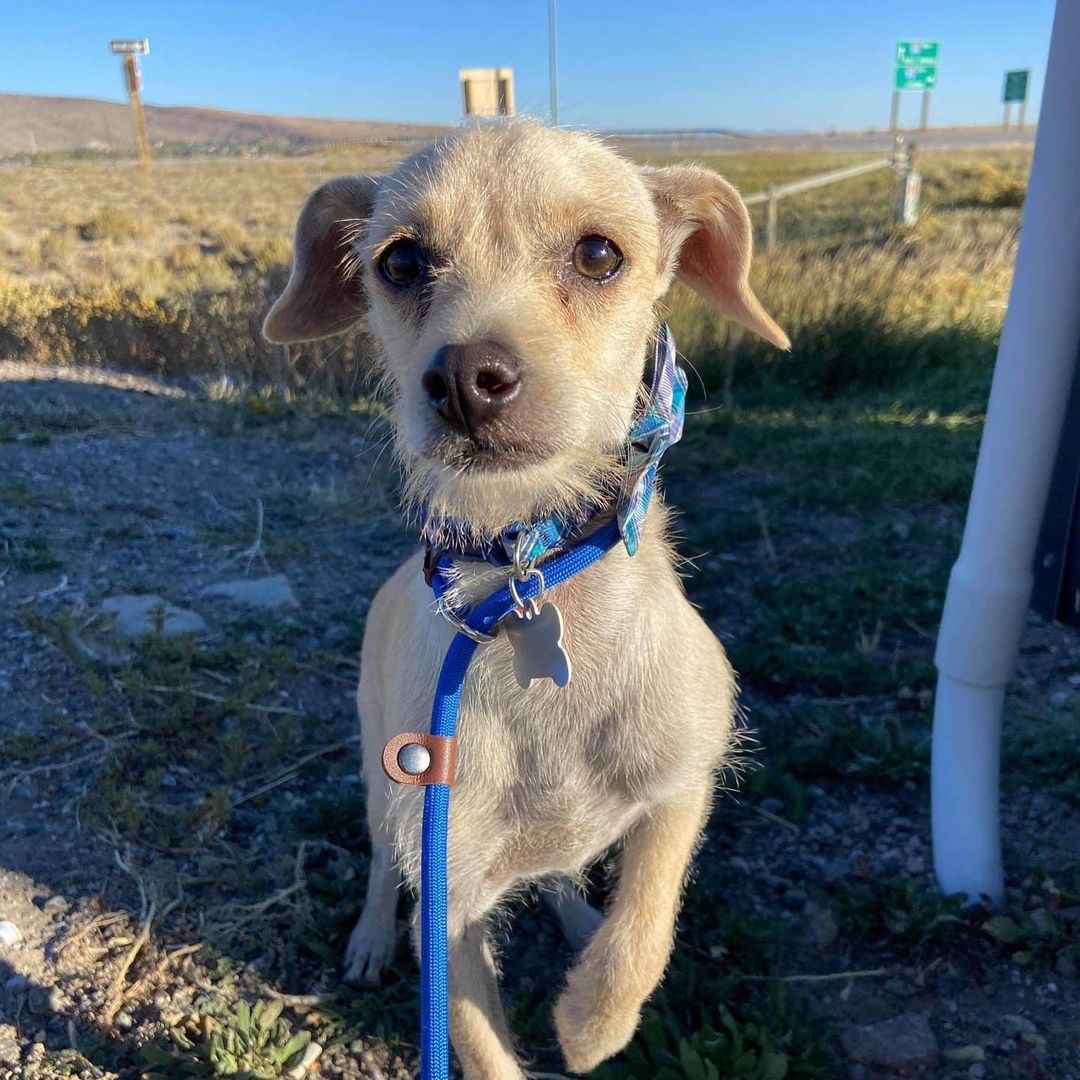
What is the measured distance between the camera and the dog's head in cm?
160

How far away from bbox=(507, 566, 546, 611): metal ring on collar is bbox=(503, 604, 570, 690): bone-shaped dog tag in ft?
0.07

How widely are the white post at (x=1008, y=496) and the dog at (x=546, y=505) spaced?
0.67 meters

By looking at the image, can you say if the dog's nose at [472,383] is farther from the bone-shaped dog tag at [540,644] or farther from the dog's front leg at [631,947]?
the dog's front leg at [631,947]

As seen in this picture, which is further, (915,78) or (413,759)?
(915,78)

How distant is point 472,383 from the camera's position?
1527 mm

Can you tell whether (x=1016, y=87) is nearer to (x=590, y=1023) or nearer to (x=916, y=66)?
(x=916, y=66)

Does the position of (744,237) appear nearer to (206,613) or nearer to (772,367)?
(206,613)

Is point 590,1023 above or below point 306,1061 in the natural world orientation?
above

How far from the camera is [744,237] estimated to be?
2195 mm

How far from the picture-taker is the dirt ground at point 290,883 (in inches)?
86.7

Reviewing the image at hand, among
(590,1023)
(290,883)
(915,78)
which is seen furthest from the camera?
(915,78)

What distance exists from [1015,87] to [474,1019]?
28605mm

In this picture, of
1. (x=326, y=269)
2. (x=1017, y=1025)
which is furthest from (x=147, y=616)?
(x=1017, y=1025)

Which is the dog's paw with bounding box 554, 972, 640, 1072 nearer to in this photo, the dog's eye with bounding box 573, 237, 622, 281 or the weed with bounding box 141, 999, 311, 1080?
the weed with bounding box 141, 999, 311, 1080
